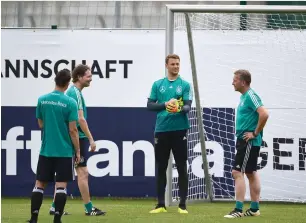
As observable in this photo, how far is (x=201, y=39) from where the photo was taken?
13.6m

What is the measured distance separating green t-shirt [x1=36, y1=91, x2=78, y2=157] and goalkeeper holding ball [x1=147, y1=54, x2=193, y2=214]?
1894 millimetres

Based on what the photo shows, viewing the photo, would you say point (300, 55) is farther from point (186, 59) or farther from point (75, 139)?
point (75, 139)

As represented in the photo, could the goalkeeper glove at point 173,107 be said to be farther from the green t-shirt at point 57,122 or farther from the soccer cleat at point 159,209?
the green t-shirt at point 57,122

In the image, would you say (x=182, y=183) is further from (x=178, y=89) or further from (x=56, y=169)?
(x=56, y=169)

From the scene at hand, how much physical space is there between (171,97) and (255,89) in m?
2.80

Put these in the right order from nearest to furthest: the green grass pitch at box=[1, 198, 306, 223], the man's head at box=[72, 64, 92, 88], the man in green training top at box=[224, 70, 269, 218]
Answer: the green grass pitch at box=[1, 198, 306, 223] < the man in green training top at box=[224, 70, 269, 218] < the man's head at box=[72, 64, 92, 88]

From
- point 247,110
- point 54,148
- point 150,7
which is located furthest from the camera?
point 150,7

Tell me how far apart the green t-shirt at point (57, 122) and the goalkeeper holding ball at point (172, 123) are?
1.89 m

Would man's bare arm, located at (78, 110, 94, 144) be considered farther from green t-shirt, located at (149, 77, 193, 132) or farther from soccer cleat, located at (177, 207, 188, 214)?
soccer cleat, located at (177, 207, 188, 214)

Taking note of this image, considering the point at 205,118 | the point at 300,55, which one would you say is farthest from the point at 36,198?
the point at 300,55

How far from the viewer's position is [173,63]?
11016 mm

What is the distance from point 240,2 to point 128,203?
356 cm

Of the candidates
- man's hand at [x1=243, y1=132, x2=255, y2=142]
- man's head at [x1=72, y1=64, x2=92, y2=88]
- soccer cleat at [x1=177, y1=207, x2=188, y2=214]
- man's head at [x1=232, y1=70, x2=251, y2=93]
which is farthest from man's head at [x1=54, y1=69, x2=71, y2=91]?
soccer cleat at [x1=177, y1=207, x2=188, y2=214]

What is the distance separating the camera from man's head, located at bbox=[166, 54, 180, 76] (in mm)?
10992
